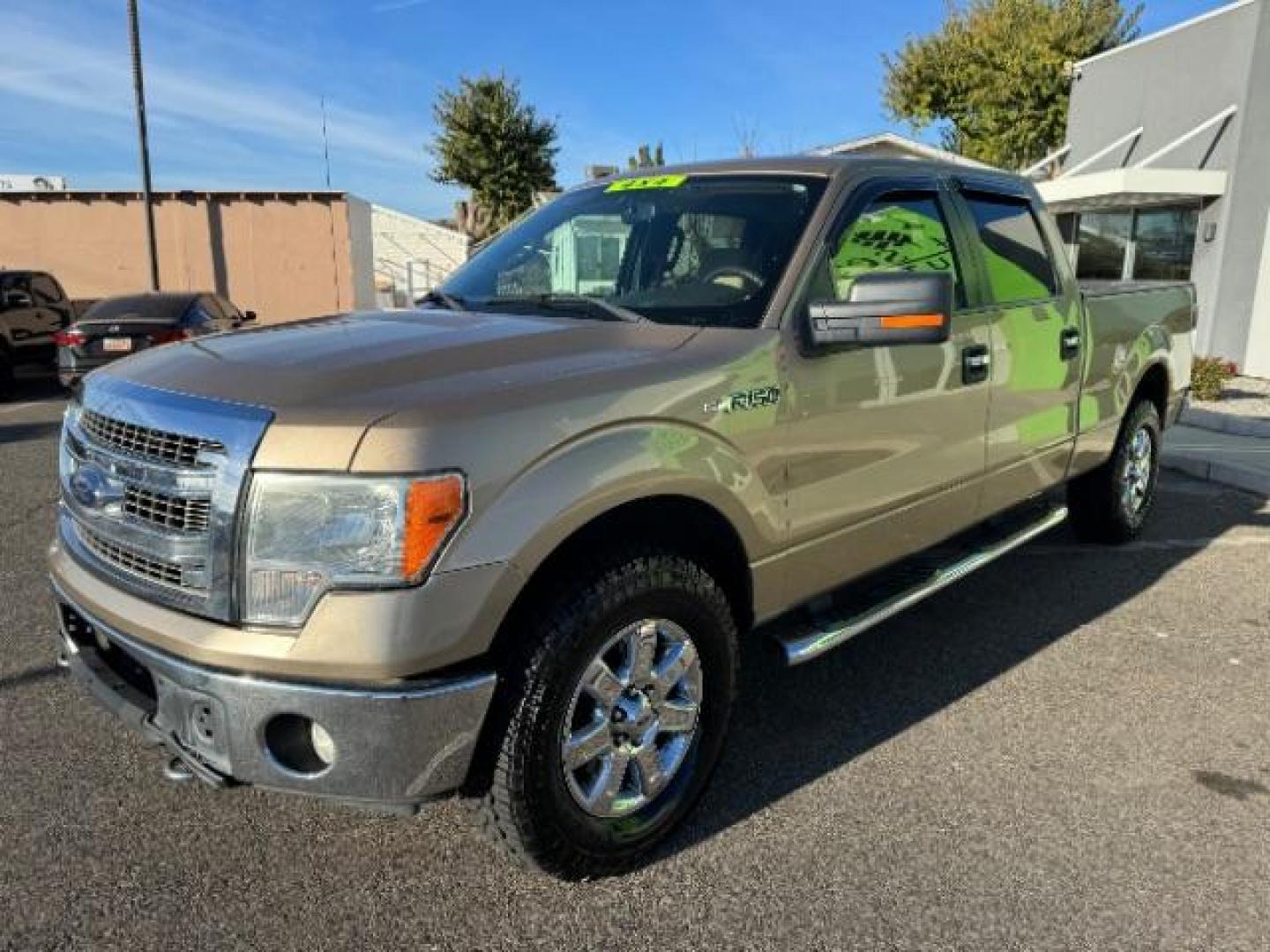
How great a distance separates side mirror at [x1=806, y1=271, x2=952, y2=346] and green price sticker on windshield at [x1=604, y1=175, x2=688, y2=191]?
1.10 meters

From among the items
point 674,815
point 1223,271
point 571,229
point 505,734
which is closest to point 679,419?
point 505,734

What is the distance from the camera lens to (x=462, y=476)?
207cm

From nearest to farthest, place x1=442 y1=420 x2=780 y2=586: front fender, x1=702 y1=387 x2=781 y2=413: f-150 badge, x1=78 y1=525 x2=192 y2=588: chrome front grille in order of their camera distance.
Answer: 1. x1=442 y1=420 x2=780 y2=586: front fender
2. x1=78 y1=525 x2=192 y2=588: chrome front grille
3. x1=702 y1=387 x2=781 y2=413: f-150 badge

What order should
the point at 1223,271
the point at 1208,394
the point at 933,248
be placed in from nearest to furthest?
1. the point at 933,248
2. the point at 1208,394
3. the point at 1223,271

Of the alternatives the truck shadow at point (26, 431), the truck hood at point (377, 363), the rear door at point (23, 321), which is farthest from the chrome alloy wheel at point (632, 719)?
the rear door at point (23, 321)

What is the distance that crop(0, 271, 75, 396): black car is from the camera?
12.4 meters

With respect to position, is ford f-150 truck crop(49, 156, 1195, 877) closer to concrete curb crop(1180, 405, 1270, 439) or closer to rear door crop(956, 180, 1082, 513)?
rear door crop(956, 180, 1082, 513)

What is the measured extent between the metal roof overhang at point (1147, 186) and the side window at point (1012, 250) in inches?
366

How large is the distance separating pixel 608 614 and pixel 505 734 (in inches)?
14.8

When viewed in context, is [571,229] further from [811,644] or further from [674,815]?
[674,815]

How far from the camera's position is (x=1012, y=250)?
4.21m

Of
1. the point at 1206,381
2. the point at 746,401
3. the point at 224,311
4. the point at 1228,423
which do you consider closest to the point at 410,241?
the point at 224,311

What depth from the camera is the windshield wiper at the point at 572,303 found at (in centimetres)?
299

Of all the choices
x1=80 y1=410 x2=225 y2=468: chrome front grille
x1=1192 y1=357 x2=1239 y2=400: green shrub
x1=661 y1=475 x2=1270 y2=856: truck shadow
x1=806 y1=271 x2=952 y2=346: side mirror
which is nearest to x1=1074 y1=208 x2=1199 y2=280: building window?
x1=1192 y1=357 x2=1239 y2=400: green shrub
